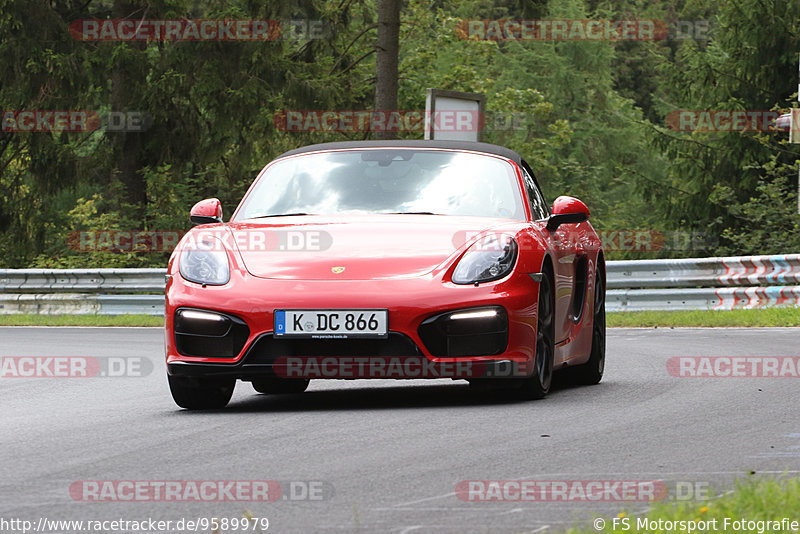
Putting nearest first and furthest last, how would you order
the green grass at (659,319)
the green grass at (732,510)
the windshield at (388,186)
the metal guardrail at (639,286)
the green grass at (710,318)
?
the green grass at (732,510)
the windshield at (388,186)
the green grass at (710,318)
the green grass at (659,319)
the metal guardrail at (639,286)

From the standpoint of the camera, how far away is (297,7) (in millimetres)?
29594

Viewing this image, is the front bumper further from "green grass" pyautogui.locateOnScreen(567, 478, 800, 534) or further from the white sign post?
the white sign post

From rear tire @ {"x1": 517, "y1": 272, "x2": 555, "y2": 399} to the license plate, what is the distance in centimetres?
91

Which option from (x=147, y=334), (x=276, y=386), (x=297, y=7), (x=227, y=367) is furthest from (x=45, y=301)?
(x=227, y=367)

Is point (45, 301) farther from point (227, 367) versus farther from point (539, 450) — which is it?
point (539, 450)

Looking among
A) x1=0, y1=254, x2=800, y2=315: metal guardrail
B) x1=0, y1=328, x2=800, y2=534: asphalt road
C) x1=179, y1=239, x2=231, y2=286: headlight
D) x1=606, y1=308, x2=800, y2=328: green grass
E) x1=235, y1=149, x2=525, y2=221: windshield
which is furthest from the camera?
x1=0, y1=254, x2=800, y2=315: metal guardrail

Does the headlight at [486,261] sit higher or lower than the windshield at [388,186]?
lower

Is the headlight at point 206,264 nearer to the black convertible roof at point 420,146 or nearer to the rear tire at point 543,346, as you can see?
the black convertible roof at point 420,146

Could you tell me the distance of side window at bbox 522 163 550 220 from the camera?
9.10 m

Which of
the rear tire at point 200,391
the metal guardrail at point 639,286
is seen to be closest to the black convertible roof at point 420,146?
the rear tire at point 200,391

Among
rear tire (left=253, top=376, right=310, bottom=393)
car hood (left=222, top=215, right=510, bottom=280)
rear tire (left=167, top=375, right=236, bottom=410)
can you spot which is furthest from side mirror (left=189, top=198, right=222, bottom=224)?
rear tire (left=253, top=376, right=310, bottom=393)

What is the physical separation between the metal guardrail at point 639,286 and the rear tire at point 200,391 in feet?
40.6

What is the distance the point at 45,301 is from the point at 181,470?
18.3m

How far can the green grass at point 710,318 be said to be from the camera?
1738cm
